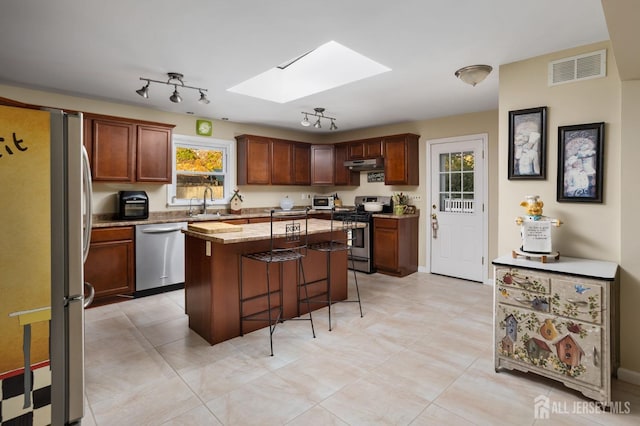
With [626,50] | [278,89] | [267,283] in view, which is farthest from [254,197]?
[626,50]

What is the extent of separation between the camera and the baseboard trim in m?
2.29

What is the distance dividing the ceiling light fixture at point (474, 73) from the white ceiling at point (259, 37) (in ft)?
0.26

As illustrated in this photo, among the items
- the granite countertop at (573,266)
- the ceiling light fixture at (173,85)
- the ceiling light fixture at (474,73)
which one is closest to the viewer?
the granite countertop at (573,266)

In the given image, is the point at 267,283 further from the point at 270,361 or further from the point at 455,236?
the point at 455,236

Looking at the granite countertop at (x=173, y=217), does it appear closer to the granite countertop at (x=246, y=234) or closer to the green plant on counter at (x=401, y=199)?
the green plant on counter at (x=401, y=199)

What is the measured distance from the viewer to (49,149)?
1.38 metres

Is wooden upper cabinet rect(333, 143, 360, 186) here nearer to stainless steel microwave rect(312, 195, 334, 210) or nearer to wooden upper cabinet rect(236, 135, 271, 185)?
stainless steel microwave rect(312, 195, 334, 210)

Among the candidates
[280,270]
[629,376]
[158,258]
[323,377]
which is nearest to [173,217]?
[158,258]

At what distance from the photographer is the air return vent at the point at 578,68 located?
8.03 ft

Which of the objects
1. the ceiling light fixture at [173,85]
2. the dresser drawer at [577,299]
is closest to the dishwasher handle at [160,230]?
the ceiling light fixture at [173,85]

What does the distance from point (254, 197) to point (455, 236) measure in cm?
329

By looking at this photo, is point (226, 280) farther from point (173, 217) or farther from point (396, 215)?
point (396, 215)

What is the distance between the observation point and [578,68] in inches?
99.7

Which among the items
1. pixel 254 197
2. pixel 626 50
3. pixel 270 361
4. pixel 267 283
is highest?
pixel 626 50
